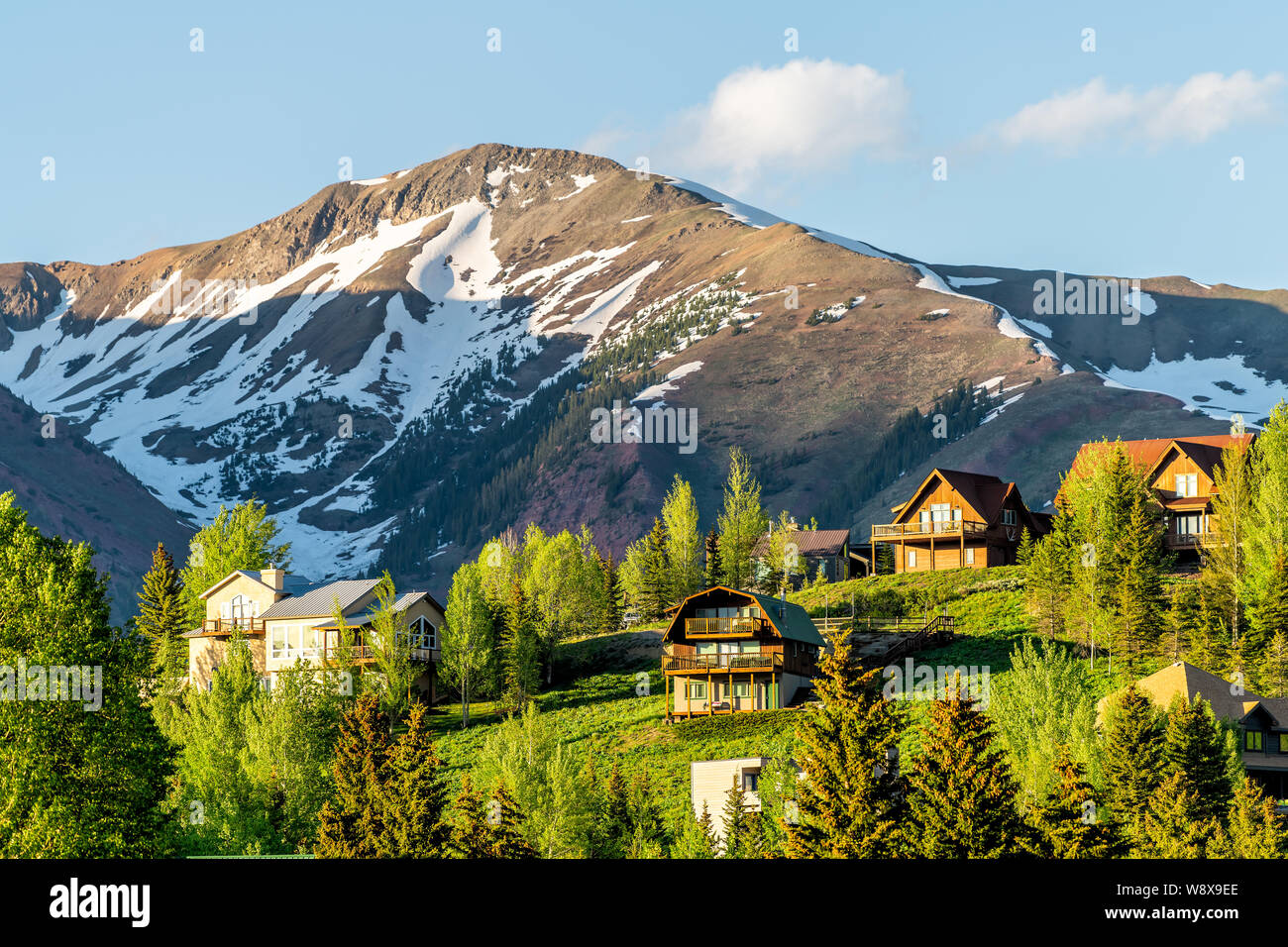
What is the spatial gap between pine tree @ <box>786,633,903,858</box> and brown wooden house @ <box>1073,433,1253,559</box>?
52955 mm

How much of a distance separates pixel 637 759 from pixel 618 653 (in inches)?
848

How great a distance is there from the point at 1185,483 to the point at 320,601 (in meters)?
57.9

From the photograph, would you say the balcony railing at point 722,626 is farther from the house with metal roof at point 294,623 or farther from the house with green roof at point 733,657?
the house with metal roof at point 294,623

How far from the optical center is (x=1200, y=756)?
55000 millimetres

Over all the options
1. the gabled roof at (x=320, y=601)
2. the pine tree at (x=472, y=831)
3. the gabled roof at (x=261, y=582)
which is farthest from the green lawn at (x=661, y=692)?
the gabled roof at (x=261, y=582)

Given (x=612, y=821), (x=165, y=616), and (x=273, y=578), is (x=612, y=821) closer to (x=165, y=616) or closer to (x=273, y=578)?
(x=273, y=578)

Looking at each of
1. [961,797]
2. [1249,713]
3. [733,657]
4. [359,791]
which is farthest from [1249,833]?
[733,657]

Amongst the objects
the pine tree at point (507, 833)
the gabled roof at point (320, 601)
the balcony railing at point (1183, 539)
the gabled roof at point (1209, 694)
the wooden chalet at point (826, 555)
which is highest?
the wooden chalet at point (826, 555)

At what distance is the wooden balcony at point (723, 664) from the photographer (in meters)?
79.0

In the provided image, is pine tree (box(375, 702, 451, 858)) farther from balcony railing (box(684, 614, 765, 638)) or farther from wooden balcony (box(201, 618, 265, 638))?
wooden balcony (box(201, 618, 265, 638))

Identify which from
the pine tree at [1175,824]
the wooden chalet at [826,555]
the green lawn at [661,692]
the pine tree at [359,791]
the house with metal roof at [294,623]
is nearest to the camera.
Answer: the pine tree at [1175,824]

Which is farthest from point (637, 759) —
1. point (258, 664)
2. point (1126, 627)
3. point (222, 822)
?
point (258, 664)

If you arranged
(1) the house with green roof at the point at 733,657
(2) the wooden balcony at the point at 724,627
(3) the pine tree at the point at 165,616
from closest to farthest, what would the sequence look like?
1. (1) the house with green roof at the point at 733,657
2. (2) the wooden balcony at the point at 724,627
3. (3) the pine tree at the point at 165,616

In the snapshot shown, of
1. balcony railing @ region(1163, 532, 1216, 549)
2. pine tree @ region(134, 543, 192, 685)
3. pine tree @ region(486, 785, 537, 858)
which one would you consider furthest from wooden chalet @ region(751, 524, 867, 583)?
pine tree @ region(486, 785, 537, 858)
